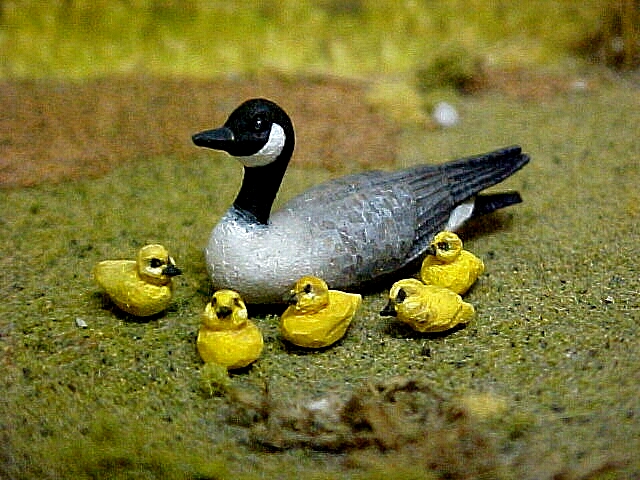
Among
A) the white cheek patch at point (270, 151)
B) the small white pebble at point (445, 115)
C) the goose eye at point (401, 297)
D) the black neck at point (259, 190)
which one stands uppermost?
the white cheek patch at point (270, 151)

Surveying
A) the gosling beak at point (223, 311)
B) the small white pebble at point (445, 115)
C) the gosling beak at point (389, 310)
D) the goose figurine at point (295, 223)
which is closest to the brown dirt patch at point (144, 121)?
the small white pebble at point (445, 115)

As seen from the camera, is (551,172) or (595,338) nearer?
(595,338)

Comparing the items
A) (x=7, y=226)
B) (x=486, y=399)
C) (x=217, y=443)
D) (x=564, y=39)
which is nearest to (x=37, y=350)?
(x=217, y=443)

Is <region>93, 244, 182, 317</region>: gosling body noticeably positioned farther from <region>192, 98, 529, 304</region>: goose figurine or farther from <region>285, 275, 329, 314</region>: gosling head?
<region>285, 275, 329, 314</region>: gosling head

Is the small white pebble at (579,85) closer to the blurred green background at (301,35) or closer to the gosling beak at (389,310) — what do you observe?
the blurred green background at (301,35)

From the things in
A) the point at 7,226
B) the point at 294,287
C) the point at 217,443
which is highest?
the point at 294,287

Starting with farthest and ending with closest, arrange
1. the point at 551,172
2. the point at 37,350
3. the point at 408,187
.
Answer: the point at 551,172 → the point at 408,187 → the point at 37,350

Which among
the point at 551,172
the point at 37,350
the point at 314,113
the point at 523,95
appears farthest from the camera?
the point at 523,95

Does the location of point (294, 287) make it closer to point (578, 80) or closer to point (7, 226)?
point (7, 226)

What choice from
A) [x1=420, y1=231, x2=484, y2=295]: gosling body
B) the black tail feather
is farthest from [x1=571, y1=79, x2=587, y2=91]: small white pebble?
[x1=420, y1=231, x2=484, y2=295]: gosling body

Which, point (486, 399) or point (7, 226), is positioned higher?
point (486, 399)
